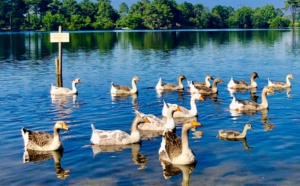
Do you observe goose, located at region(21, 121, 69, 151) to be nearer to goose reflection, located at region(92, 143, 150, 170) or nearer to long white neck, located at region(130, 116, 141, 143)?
goose reflection, located at region(92, 143, 150, 170)

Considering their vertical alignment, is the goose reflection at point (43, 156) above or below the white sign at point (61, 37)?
below

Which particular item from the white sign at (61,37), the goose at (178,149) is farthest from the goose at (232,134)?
the white sign at (61,37)

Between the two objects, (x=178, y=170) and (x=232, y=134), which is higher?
(x=232, y=134)

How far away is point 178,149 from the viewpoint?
17547mm

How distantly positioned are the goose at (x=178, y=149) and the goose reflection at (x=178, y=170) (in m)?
0.16

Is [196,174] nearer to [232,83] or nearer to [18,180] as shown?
[18,180]

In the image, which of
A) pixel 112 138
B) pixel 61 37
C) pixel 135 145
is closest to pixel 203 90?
pixel 61 37

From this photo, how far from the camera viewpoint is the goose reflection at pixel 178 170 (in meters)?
16.0

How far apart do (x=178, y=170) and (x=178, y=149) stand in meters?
1.04

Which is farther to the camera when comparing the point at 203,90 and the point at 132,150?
the point at 203,90

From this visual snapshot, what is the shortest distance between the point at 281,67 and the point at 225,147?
31.4 m

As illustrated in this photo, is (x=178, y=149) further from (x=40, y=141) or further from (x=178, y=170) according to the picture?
(x=40, y=141)

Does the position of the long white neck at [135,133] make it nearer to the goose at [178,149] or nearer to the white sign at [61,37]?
the goose at [178,149]

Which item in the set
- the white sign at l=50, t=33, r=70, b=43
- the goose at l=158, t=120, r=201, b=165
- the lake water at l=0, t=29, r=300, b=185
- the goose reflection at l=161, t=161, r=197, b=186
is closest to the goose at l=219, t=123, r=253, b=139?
the lake water at l=0, t=29, r=300, b=185
